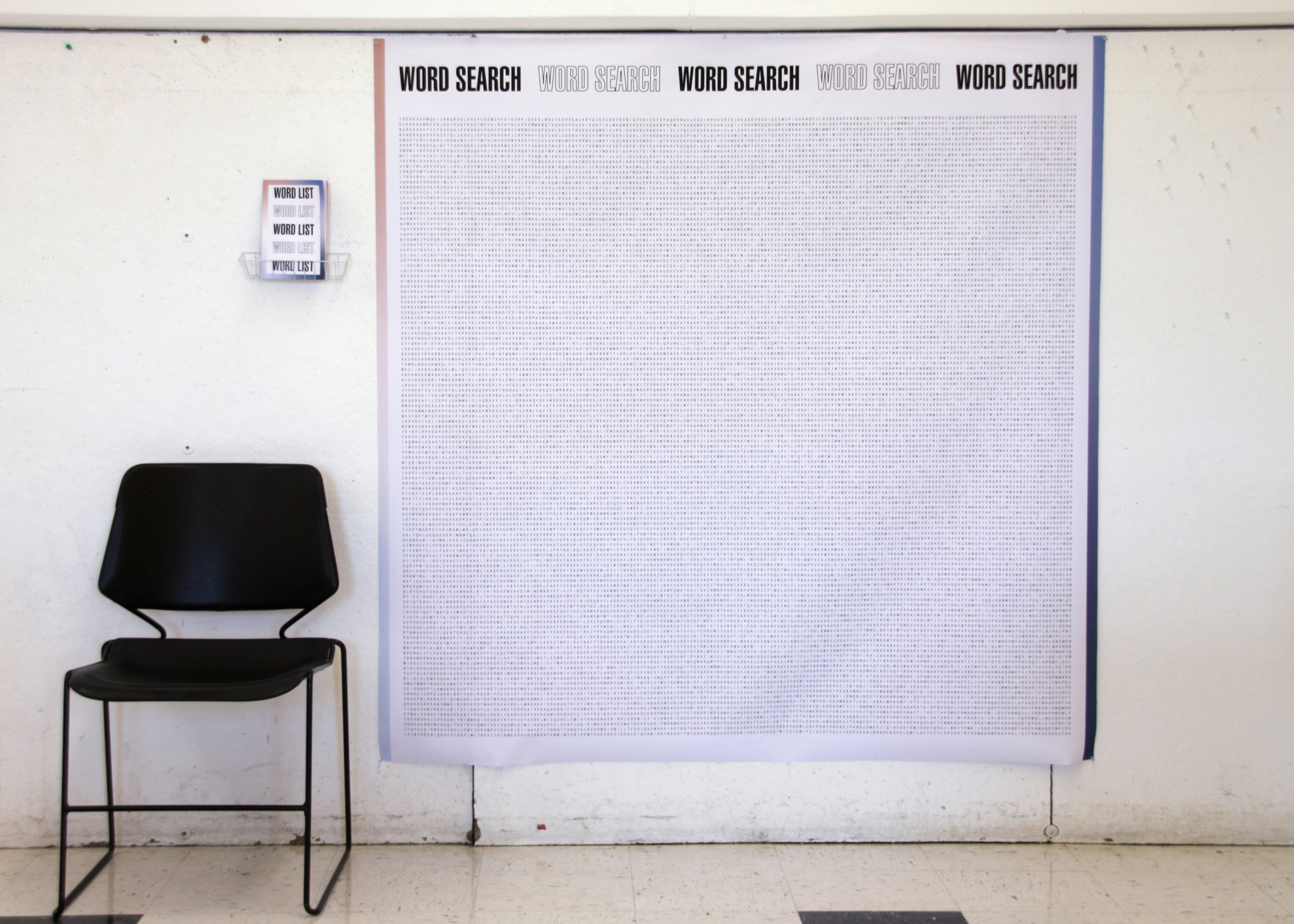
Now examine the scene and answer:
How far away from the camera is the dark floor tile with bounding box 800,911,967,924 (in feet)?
5.37

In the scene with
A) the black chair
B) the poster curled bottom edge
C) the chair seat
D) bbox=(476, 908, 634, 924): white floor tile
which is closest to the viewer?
the chair seat

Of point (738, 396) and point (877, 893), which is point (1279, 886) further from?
point (738, 396)

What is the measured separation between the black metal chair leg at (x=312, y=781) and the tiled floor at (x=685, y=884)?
3cm

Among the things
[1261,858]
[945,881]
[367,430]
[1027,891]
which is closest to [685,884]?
[945,881]

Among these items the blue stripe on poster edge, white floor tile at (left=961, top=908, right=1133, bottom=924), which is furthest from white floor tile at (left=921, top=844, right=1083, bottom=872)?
the blue stripe on poster edge

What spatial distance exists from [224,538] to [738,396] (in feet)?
4.16

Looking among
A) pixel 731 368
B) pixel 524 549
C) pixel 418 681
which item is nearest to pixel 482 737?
pixel 418 681

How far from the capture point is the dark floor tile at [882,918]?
→ 1636 mm

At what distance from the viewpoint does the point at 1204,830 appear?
6.33 ft

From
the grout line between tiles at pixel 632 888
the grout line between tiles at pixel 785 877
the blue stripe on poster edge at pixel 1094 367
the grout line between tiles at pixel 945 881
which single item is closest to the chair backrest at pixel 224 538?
the grout line between tiles at pixel 632 888

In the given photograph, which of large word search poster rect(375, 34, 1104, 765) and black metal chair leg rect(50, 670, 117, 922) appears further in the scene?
large word search poster rect(375, 34, 1104, 765)

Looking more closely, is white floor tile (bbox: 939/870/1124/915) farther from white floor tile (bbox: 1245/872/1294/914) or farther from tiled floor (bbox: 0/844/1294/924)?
white floor tile (bbox: 1245/872/1294/914)

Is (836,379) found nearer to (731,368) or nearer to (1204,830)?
(731,368)

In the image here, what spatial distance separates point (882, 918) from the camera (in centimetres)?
165
